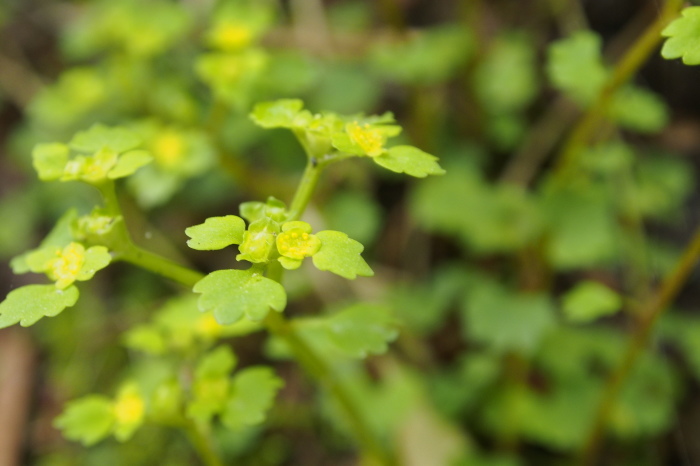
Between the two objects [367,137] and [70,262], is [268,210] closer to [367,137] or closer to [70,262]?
[367,137]

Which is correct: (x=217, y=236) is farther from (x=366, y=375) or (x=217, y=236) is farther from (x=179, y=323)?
(x=366, y=375)

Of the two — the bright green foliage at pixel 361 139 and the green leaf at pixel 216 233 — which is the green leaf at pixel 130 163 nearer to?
the green leaf at pixel 216 233

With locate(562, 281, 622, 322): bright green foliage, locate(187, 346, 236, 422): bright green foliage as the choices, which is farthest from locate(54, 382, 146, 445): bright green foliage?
locate(562, 281, 622, 322): bright green foliage

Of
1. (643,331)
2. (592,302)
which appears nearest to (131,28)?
(592,302)

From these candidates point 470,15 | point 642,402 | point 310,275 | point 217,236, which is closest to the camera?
point 217,236

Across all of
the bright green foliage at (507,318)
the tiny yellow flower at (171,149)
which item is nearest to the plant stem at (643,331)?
the bright green foliage at (507,318)

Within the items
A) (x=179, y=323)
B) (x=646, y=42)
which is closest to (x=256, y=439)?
(x=179, y=323)

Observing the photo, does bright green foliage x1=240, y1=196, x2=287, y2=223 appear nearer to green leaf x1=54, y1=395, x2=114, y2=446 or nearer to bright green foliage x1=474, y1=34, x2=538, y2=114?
green leaf x1=54, y1=395, x2=114, y2=446

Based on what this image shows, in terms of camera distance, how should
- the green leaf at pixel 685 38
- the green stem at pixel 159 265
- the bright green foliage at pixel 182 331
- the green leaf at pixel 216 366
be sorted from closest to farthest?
the green leaf at pixel 685 38 → the green stem at pixel 159 265 → the green leaf at pixel 216 366 → the bright green foliage at pixel 182 331
